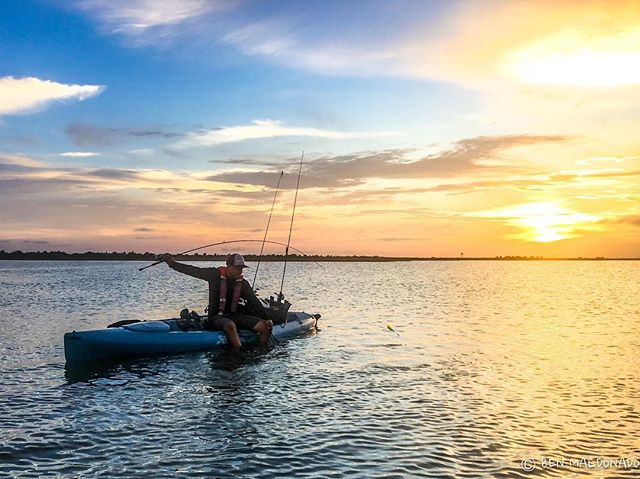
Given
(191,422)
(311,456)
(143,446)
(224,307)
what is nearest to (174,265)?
(224,307)

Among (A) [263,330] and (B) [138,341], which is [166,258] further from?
(A) [263,330]

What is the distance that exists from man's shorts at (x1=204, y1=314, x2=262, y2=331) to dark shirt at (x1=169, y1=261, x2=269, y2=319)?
0.21 meters

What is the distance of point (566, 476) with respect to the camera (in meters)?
8.29

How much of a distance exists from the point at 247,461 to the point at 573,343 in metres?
16.7

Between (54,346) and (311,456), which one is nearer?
(311,456)

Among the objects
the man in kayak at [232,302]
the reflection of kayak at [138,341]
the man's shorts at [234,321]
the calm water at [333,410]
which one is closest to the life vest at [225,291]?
the man in kayak at [232,302]

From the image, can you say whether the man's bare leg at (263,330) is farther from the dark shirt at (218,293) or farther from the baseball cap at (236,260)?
the baseball cap at (236,260)

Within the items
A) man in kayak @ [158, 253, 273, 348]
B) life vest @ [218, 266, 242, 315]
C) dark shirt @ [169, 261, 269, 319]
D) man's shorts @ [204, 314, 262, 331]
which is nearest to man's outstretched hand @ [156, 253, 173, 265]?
man in kayak @ [158, 253, 273, 348]

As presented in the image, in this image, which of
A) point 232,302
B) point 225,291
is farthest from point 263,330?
point 225,291

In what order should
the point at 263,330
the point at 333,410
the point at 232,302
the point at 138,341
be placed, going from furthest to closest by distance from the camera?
the point at 263,330 < the point at 232,302 < the point at 138,341 < the point at 333,410

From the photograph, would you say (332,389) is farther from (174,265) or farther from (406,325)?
(406,325)

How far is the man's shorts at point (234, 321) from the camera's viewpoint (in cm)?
1841

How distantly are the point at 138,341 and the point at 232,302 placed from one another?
3.22 metres

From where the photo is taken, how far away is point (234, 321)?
61.7 feet
